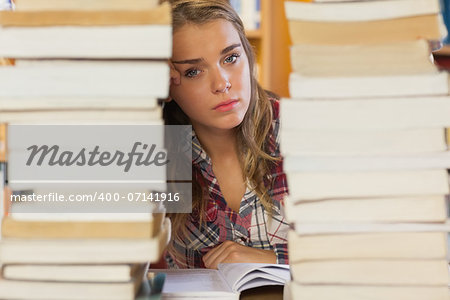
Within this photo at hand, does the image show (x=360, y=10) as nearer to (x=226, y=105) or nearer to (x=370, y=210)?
(x=370, y=210)

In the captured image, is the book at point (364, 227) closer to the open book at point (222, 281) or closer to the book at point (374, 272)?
the book at point (374, 272)

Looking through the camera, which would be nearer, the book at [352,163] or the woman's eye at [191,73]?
the book at [352,163]

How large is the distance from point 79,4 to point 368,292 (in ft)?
1.48

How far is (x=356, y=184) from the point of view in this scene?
1.89 ft

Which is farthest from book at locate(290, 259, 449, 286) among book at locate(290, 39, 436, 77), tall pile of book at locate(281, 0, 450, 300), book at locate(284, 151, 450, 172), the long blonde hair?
the long blonde hair

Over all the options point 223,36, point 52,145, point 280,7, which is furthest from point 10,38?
point 280,7

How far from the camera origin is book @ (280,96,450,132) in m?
0.57

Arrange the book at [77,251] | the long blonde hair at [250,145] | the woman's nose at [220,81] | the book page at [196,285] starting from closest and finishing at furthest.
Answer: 1. the book at [77,251]
2. the book page at [196,285]
3. the woman's nose at [220,81]
4. the long blonde hair at [250,145]

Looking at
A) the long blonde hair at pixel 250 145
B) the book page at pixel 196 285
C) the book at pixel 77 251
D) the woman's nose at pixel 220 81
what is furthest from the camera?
the long blonde hair at pixel 250 145

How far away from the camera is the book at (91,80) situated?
21.6 inches

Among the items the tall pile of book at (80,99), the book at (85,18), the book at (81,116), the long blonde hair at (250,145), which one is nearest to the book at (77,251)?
the tall pile of book at (80,99)

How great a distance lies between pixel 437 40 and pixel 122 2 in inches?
14.3

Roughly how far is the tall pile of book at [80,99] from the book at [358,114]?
0.15 m

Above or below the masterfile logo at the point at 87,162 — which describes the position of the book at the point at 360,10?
above
